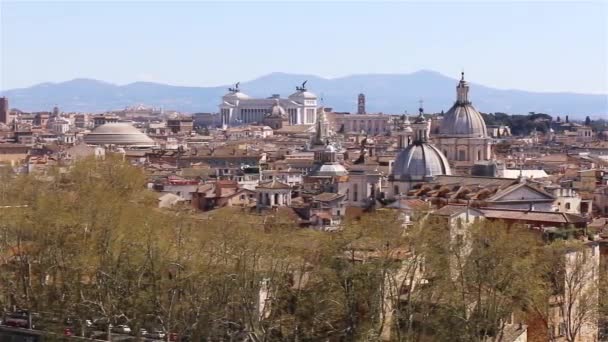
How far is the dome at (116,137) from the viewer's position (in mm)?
101562

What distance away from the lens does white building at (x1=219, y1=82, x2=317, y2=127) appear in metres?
167

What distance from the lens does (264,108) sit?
577 ft

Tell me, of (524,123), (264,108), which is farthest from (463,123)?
(264,108)

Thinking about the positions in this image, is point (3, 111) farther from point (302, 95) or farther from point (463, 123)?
point (463, 123)

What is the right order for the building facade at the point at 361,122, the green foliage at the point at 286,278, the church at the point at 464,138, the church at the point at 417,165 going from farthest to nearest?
1. the building facade at the point at 361,122
2. the church at the point at 464,138
3. the church at the point at 417,165
4. the green foliage at the point at 286,278

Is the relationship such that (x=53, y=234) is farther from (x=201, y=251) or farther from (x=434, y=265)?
(x=434, y=265)

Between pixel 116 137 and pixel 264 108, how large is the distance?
243ft

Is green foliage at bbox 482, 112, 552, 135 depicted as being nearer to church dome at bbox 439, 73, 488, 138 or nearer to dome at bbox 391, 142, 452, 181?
church dome at bbox 439, 73, 488, 138

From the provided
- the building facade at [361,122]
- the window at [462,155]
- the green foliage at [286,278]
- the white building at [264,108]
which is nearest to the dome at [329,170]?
the window at [462,155]

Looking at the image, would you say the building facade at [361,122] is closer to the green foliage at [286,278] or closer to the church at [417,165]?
the church at [417,165]

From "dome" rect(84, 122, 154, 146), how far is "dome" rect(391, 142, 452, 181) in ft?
176

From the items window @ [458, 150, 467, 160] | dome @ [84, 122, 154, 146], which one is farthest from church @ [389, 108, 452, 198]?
dome @ [84, 122, 154, 146]

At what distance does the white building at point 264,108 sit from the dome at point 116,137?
55090 millimetres

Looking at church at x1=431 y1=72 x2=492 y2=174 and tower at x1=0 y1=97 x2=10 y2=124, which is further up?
church at x1=431 y1=72 x2=492 y2=174
